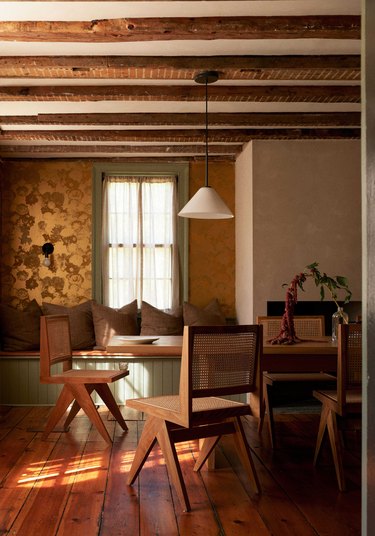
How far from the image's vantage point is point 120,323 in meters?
7.33

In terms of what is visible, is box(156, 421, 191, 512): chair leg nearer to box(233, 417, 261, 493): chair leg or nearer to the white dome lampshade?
box(233, 417, 261, 493): chair leg

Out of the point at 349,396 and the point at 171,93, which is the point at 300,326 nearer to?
the point at 349,396

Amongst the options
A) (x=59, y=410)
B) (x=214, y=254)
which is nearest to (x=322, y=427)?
(x=59, y=410)

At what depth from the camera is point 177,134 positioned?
22.2 feet

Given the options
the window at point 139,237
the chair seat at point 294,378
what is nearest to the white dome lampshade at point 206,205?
the chair seat at point 294,378

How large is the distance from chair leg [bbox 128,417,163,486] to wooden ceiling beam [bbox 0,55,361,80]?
8.13 feet

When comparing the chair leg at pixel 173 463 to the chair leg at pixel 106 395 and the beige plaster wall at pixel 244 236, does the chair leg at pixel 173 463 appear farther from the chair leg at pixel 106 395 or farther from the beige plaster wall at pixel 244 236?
the beige plaster wall at pixel 244 236

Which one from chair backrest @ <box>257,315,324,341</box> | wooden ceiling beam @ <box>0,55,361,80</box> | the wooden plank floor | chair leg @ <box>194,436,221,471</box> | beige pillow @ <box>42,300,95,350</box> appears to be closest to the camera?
the wooden plank floor

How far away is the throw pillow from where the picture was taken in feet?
23.0

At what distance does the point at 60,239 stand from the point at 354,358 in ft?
15.9

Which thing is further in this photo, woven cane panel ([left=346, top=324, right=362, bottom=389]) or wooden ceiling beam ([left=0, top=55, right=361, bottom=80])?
wooden ceiling beam ([left=0, top=55, right=361, bottom=80])

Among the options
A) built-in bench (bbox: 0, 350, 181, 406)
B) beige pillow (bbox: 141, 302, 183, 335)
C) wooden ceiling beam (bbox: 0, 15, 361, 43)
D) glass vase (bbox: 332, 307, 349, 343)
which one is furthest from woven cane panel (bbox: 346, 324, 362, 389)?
beige pillow (bbox: 141, 302, 183, 335)

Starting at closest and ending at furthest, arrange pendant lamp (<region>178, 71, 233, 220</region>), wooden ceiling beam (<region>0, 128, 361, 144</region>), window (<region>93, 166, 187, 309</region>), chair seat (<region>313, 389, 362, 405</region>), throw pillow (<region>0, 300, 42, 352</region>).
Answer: chair seat (<region>313, 389, 362, 405</region>) < pendant lamp (<region>178, 71, 233, 220</region>) < wooden ceiling beam (<region>0, 128, 361, 144</region>) < throw pillow (<region>0, 300, 42, 352</region>) < window (<region>93, 166, 187, 309</region>)

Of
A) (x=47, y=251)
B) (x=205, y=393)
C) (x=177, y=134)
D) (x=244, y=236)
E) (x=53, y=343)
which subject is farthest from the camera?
(x=47, y=251)
